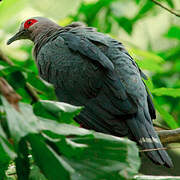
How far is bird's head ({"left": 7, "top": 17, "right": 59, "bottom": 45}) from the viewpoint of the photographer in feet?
16.0

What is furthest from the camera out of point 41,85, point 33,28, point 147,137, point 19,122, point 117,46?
point 33,28

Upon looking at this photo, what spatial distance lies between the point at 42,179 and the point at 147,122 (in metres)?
1.89

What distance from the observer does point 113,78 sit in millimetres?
3609

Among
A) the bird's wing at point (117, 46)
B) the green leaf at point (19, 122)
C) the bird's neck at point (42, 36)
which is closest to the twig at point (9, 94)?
the green leaf at point (19, 122)

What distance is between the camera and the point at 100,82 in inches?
145

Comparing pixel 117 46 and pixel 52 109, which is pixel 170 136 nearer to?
pixel 117 46

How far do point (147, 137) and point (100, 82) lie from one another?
730 millimetres

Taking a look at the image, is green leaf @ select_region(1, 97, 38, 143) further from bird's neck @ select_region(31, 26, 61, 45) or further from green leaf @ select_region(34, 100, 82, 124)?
bird's neck @ select_region(31, 26, 61, 45)

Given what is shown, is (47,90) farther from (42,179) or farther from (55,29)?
(55,29)

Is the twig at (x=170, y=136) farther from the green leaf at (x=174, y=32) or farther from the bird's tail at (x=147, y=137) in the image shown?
the green leaf at (x=174, y=32)

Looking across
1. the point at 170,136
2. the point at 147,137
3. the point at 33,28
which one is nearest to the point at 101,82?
the point at 147,137

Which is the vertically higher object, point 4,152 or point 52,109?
point 52,109

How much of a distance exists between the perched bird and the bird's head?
66 cm

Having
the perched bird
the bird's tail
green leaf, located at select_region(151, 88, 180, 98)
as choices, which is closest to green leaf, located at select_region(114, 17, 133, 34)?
Result: the perched bird
